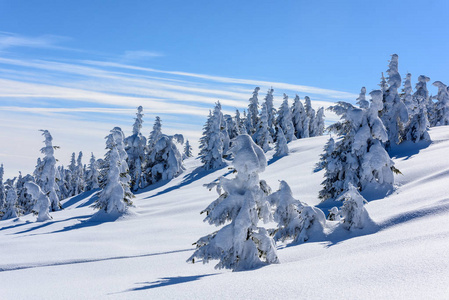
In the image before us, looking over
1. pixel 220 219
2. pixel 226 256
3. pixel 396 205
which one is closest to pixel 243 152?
pixel 220 219

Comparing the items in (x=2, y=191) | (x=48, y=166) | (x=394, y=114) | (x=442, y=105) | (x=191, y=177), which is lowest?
(x=2, y=191)

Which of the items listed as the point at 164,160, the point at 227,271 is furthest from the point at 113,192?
the point at 164,160

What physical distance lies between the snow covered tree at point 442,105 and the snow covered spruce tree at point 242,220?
51615mm

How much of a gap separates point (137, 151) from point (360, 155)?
38709 millimetres

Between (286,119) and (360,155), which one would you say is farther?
(286,119)

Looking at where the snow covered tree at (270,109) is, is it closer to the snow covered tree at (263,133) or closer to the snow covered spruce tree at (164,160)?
the snow covered tree at (263,133)

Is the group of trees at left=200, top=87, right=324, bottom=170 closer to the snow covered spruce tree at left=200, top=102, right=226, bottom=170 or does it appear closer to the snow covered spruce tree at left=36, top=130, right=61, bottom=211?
the snow covered spruce tree at left=200, top=102, right=226, bottom=170

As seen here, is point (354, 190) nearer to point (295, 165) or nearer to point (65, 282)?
point (65, 282)

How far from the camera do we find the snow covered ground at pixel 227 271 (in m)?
6.41

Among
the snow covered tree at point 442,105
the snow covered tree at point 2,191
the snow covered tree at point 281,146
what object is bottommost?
the snow covered tree at point 2,191

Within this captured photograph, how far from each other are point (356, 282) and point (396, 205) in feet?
34.2

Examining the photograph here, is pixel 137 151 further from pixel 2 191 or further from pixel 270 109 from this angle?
pixel 2 191

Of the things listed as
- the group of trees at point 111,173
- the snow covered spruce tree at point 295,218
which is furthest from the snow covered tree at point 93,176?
the snow covered spruce tree at point 295,218

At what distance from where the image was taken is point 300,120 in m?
74.1
